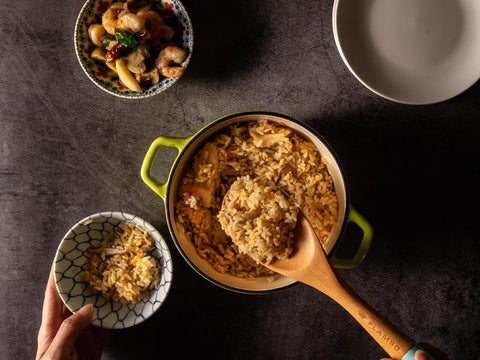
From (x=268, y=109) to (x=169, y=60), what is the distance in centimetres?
45

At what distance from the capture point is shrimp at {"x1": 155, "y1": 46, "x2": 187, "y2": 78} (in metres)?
1.66

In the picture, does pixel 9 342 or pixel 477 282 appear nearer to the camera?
pixel 477 282

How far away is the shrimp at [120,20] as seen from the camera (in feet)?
5.19

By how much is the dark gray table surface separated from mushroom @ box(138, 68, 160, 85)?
147mm

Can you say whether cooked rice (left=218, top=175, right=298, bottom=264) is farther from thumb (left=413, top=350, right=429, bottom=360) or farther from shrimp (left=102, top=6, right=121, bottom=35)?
shrimp (left=102, top=6, right=121, bottom=35)

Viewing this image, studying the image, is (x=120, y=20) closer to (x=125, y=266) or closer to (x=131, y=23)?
(x=131, y=23)

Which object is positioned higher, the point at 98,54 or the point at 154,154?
the point at 98,54

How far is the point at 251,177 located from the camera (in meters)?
1.67

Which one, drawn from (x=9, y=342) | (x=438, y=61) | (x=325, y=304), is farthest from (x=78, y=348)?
(x=438, y=61)

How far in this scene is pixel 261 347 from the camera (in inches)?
73.5

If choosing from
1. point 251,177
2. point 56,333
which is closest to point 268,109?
point 251,177

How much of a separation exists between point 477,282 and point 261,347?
942 millimetres

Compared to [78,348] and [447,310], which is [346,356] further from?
[78,348]

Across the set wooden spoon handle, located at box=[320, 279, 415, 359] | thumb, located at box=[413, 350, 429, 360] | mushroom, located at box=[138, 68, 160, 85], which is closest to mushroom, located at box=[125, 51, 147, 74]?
mushroom, located at box=[138, 68, 160, 85]
